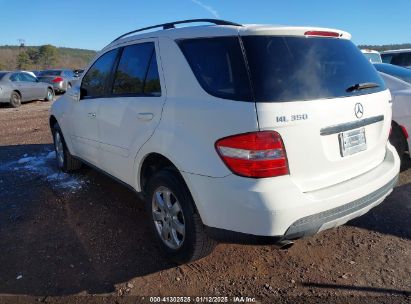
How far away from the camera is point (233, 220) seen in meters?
2.58

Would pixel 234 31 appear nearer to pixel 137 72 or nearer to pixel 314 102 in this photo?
pixel 314 102

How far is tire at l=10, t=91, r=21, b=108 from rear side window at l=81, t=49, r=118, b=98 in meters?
13.1

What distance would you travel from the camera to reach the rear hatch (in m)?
2.52

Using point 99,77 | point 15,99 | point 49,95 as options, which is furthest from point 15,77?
point 99,77

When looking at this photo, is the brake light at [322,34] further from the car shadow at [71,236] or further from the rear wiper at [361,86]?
the car shadow at [71,236]

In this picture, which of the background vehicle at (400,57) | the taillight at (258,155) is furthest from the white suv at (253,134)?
the background vehicle at (400,57)

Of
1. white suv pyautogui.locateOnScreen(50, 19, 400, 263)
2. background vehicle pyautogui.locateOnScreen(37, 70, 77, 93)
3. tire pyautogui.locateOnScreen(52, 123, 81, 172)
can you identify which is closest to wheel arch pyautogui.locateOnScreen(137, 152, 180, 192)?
white suv pyautogui.locateOnScreen(50, 19, 400, 263)

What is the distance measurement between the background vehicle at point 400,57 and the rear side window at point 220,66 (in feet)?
37.2

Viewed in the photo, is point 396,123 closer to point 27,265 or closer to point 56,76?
point 27,265

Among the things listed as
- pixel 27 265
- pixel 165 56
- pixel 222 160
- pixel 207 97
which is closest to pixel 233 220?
pixel 222 160

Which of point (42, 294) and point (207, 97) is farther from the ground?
point (207, 97)

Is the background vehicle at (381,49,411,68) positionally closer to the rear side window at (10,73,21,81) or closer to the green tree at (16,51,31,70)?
the rear side window at (10,73,21,81)

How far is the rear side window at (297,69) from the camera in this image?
2.54 meters

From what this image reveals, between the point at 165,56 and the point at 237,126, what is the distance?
1.05 m
